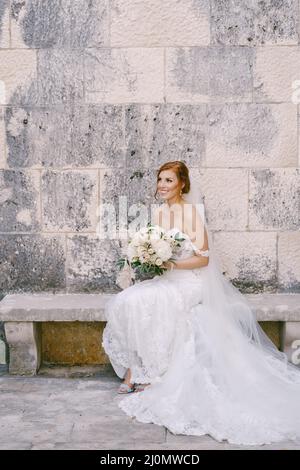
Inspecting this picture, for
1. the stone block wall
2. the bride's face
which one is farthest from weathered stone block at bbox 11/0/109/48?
the bride's face

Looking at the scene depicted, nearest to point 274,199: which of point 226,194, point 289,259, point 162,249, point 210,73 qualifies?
point 226,194

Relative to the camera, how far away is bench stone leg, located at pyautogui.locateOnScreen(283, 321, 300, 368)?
16.3 ft

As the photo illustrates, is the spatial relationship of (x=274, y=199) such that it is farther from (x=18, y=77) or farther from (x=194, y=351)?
(x=18, y=77)

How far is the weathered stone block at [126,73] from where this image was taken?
Answer: 5.37m

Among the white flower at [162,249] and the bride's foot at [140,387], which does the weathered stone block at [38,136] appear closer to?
the white flower at [162,249]

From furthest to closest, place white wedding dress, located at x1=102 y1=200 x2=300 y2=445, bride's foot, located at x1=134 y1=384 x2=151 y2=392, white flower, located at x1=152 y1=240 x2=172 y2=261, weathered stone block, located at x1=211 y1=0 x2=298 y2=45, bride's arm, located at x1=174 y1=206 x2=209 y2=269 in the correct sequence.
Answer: weathered stone block, located at x1=211 y1=0 x2=298 y2=45, bride's arm, located at x1=174 y1=206 x2=209 y2=269, bride's foot, located at x1=134 y1=384 x2=151 y2=392, white flower, located at x1=152 y1=240 x2=172 y2=261, white wedding dress, located at x1=102 y1=200 x2=300 y2=445

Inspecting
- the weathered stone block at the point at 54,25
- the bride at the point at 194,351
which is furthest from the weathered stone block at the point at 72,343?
the weathered stone block at the point at 54,25

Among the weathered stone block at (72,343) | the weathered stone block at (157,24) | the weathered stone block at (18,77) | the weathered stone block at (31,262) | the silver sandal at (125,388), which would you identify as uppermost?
the weathered stone block at (157,24)

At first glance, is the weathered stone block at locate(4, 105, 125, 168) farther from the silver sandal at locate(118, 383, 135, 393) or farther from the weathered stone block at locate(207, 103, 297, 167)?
the silver sandal at locate(118, 383, 135, 393)

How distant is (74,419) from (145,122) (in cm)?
260

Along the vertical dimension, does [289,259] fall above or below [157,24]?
below

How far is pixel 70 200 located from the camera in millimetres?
5473

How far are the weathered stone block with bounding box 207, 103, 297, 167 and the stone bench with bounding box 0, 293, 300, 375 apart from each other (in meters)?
1.23

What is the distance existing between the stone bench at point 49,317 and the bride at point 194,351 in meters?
0.23
